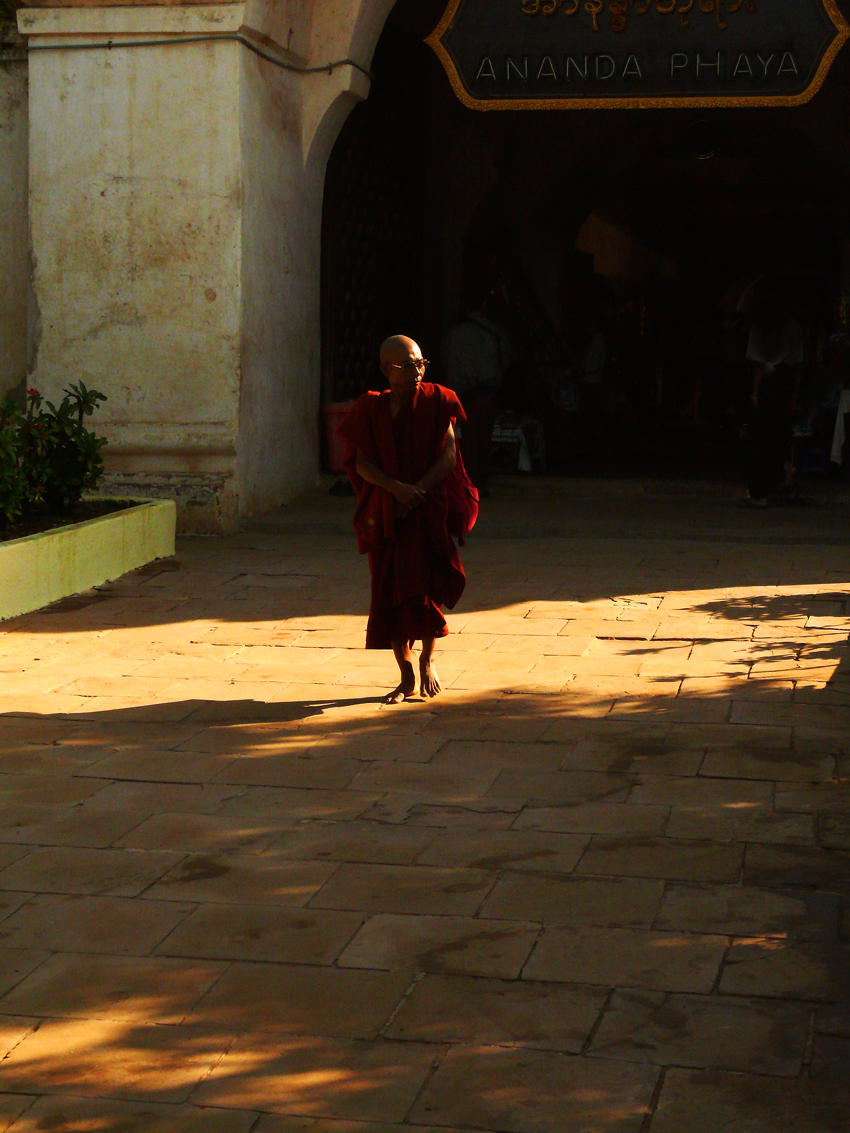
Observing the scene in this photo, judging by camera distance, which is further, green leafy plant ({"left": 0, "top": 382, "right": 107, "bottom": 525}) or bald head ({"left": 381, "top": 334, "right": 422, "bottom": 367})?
green leafy plant ({"left": 0, "top": 382, "right": 107, "bottom": 525})

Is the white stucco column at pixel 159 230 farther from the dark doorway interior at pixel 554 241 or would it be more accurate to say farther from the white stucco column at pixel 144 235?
the dark doorway interior at pixel 554 241

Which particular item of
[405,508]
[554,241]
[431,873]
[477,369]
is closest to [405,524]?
[405,508]

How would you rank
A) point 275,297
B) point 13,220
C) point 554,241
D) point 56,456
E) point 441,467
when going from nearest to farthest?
point 441,467 < point 56,456 < point 275,297 < point 13,220 < point 554,241

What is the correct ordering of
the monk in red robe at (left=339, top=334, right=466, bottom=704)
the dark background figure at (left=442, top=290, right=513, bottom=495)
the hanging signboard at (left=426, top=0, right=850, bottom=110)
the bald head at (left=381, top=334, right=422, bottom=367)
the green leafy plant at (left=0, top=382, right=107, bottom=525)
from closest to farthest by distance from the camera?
the bald head at (left=381, top=334, right=422, bottom=367) → the monk in red robe at (left=339, top=334, right=466, bottom=704) → the green leafy plant at (left=0, top=382, right=107, bottom=525) → the hanging signboard at (left=426, top=0, right=850, bottom=110) → the dark background figure at (left=442, top=290, right=513, bottom=495)

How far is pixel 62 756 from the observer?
535 cm

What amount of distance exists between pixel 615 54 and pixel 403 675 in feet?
21.1

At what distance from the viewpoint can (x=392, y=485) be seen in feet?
19.6

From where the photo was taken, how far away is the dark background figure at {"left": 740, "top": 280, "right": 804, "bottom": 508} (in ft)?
37.1

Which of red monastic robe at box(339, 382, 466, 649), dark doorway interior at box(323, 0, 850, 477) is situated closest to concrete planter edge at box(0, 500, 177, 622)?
red monastic robe at box(339, 382, 466, 649)

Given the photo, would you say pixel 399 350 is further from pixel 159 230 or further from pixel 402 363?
pixel 159 230

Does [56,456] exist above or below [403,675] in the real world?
above

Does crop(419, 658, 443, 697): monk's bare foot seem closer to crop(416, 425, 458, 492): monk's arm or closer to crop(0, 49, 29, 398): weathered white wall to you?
crop(416, 425, 458, 492): monk's arm

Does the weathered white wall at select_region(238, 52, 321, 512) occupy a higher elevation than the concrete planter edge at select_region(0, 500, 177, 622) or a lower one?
higher

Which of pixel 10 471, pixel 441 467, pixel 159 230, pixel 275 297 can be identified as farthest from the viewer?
pixel 275 297
